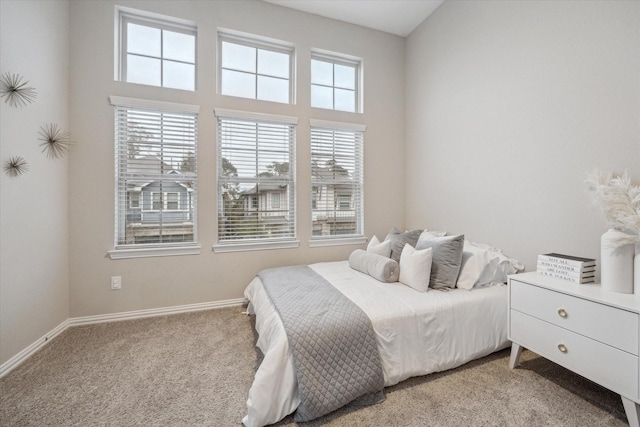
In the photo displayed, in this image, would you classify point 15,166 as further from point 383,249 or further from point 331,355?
point 383,249

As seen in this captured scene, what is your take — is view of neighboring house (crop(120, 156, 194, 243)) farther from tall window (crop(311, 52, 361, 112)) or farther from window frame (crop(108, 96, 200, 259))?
tall window (crop(311, 52, 361, 112))

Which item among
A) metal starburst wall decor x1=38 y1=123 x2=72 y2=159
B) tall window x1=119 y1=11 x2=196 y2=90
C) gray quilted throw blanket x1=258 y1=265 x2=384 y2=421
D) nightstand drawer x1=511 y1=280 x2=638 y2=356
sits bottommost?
gray quilted throw blanket x1=258 y1=265 x2=384 y2=421

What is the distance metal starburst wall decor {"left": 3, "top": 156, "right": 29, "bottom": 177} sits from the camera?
1.78 m

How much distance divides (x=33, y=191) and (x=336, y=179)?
268 cm

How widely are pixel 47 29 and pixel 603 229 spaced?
167 inches

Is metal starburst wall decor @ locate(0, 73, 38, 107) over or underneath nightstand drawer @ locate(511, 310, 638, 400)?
over

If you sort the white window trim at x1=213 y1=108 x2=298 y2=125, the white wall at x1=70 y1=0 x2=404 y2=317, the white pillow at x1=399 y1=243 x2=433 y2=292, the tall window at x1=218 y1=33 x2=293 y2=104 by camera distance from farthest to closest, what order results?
1. the tall window at x1=218 y1=33 x2=293 y2=104
2. the white window trim at x1=213 y1=108 x2=298 y2=125
3. the white wall at x1=70 y1=0 x2=404 y2=317
4. the white pillow at x1=399 y1=243 x2=433 y2=292

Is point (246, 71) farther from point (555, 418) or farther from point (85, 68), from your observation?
point (555, 418)

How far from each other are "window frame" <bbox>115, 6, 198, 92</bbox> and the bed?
2436 mm

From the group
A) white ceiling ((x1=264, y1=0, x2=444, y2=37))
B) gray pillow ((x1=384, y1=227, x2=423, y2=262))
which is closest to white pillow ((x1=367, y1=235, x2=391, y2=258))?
gray pillow ((x1=384, y1=227, x2=423, y2=262))

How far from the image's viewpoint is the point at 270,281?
7.50 feet

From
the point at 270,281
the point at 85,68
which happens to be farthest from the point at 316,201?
the point at 85,68

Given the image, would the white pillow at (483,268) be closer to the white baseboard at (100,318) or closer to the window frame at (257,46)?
the white baseboard at (100,318)

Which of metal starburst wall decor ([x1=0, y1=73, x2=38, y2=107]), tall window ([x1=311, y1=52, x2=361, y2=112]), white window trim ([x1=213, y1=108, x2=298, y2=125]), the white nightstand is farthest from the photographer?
tall window ([x1=311, y1=52, x2=361, y2=112])
